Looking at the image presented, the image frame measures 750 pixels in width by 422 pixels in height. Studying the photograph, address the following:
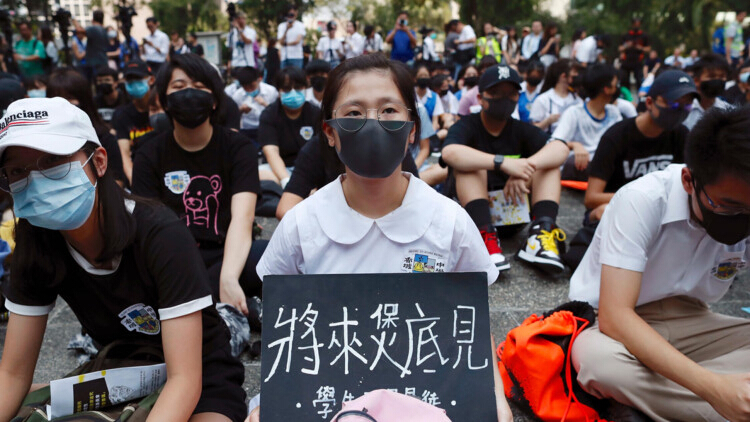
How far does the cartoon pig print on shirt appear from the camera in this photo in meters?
3.16

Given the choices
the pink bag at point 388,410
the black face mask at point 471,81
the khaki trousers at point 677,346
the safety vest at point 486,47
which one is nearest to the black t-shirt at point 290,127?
the khaki trousers at point 677,346

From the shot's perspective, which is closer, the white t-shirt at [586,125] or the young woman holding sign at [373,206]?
the young woman holding sign at [373,206]

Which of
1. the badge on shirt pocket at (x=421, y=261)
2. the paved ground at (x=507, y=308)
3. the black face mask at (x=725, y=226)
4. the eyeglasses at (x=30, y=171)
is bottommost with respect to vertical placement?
the paved ground at (x=507, y=308)

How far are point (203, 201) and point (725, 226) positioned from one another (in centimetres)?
247

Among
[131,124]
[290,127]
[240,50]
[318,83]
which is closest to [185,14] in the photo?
[240,50]

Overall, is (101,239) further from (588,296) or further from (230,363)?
(588,296)

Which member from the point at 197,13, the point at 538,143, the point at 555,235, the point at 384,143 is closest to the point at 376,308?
the point at 384,143

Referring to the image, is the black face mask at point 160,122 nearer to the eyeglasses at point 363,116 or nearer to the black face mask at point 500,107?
the black face mask at point 500,107

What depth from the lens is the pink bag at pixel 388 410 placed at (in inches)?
53.5

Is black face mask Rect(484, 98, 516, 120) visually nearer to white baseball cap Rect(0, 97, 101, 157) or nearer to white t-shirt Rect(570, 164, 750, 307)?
white t-shirt Rect(570, 164, 750, 307)

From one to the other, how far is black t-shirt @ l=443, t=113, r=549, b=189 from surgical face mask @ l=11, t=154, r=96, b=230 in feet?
8.96

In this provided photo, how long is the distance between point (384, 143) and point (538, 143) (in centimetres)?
271

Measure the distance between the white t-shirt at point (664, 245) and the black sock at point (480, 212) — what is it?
1555 mm

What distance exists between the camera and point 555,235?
152 inches
